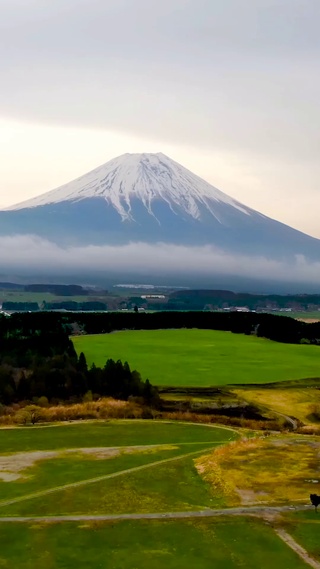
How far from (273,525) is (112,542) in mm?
7531

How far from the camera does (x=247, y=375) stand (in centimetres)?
8912

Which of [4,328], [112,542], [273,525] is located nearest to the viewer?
[112,542]

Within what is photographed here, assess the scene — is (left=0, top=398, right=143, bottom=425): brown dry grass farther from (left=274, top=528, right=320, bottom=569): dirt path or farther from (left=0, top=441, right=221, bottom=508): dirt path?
(left=274, top=528, right=320, bottom=569): dirt path

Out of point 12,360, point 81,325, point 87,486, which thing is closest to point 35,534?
point 87,486

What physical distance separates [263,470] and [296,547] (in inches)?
535

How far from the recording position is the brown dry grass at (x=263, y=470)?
3631 centimetres

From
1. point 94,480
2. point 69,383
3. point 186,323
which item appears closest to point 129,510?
point 94,480

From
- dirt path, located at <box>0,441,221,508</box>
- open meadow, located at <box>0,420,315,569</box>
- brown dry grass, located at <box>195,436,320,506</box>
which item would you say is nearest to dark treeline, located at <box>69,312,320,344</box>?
open meadow, located at <box>0,420,315,569</box>

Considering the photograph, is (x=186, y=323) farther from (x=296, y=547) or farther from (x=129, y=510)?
(x=296, y=547)

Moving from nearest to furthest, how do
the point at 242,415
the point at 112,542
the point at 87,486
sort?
1. the point at 112,542
2. the point at 87,486
3. the point at 242,415

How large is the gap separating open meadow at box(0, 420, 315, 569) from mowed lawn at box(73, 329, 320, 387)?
1323 inches

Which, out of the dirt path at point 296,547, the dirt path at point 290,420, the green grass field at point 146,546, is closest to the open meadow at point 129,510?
the green grass field at point 146,546

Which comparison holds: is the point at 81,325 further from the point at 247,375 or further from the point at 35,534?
the point at 35,534

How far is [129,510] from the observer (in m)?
33.3
